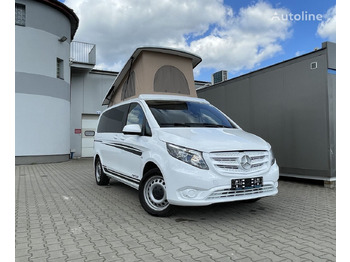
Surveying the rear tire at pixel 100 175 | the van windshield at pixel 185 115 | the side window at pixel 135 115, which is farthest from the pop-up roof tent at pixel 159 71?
the rear tire at pixel 100 175

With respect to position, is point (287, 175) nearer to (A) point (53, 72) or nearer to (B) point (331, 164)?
(B) point (331, 164)

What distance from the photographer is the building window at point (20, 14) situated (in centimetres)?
1413

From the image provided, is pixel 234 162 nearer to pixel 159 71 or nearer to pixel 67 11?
pixel 159 71

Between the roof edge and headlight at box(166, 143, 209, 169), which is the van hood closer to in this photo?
headlight at box(166, 143, 209, 169)

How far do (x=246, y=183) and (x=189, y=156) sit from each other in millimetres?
909

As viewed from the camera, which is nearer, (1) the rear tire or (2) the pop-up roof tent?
(2) the pop-up roof tent

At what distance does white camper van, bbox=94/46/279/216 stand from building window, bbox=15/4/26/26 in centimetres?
1160

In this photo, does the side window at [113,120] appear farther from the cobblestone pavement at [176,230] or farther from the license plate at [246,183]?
the license plate at [246,183]

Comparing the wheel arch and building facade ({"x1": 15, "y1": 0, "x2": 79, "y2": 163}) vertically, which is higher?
building facade ({"x1": 15, "y1": 0, "x2": 79, "y2": 163})

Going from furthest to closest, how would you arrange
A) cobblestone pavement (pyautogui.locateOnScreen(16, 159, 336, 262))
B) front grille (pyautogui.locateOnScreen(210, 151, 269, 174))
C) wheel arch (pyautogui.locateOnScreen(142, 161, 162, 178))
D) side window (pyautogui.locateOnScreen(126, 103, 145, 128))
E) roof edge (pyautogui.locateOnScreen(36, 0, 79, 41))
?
1. roof edge (pyautogui.locateOnScreen(36, 0, 79, 41))
2. side window (pyautogui.locateOnScreen(126, 103, 145, 128))
3. wheel arch (pyautogui.locateOnScreen(142, 161, 162, 178))
4. front grille (pyautogui.locateOnScreen(210, 151, 269, 174))
5. cobblestone pavement (pyautogui.locateOnScreen(16, 159, 336, 262))

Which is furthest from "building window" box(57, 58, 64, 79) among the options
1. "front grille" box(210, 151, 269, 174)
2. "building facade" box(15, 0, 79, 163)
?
"front grille" box(210, 151, 269, 174)

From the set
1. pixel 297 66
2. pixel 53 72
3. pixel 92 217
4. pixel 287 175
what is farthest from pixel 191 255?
pixel 53 72

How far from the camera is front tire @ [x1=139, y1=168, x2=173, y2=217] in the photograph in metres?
4.45

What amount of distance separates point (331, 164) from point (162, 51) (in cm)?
491
